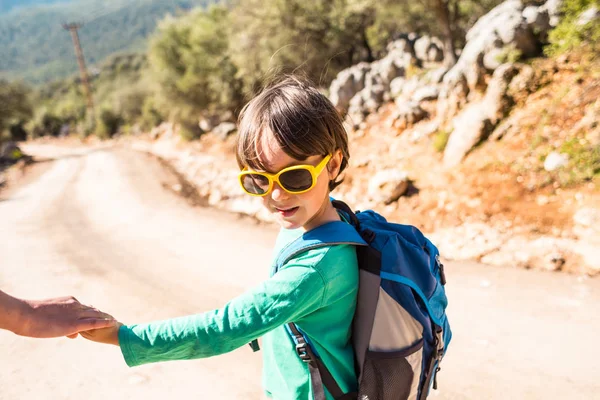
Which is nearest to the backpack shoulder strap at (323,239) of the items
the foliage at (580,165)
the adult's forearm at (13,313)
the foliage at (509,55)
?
the adult's forearm at (13,313)

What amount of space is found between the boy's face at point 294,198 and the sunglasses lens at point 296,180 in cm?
3

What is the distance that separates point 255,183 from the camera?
1.57 meters

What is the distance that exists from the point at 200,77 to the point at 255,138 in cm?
1930

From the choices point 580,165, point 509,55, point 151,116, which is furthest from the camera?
point 151,116

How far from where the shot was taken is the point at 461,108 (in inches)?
351

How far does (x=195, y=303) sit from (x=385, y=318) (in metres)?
3.63

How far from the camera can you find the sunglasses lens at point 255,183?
153cm

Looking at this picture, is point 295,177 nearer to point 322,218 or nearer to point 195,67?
point 322,218

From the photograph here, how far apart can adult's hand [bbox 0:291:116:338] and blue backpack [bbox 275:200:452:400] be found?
2.26ft

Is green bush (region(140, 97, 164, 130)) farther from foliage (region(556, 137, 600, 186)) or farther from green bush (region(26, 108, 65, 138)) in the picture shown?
foliage (region(556, 137, 600, 186))

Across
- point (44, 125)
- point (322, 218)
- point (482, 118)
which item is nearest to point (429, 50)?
point (482, 118)

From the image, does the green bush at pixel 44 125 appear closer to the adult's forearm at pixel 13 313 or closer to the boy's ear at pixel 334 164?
the adult's forearm at pixel 13 313

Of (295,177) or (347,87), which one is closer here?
(295,177)

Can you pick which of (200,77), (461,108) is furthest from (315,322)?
(200,77)
